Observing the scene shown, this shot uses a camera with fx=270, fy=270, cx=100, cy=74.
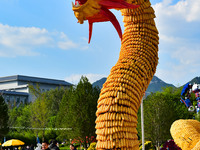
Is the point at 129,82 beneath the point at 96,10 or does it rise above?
beneath

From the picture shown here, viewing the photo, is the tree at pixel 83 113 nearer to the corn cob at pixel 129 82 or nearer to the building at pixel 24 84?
the corn cob at pixel 129 82

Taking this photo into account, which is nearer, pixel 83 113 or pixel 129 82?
pixel 129 82

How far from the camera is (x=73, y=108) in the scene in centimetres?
2055

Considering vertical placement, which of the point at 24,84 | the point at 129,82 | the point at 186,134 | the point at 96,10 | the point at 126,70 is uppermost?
the point at 24,84

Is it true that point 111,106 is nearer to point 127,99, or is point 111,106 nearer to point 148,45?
point 127,99

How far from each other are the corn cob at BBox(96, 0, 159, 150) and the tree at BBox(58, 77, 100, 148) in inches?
675

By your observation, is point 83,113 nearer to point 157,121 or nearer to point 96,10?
point 157,121

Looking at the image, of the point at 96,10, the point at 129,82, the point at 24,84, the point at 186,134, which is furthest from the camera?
the point at 24,84

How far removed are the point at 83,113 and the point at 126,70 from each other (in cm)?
1785

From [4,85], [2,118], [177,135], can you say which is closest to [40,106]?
[2,118]

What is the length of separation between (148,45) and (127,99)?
76cm

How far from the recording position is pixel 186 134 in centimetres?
426

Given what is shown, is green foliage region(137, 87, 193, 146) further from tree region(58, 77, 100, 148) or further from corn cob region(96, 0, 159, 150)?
corn cob region(96, 0, 159, 150)

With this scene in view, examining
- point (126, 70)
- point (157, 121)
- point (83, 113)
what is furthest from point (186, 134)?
point (157, 121)
